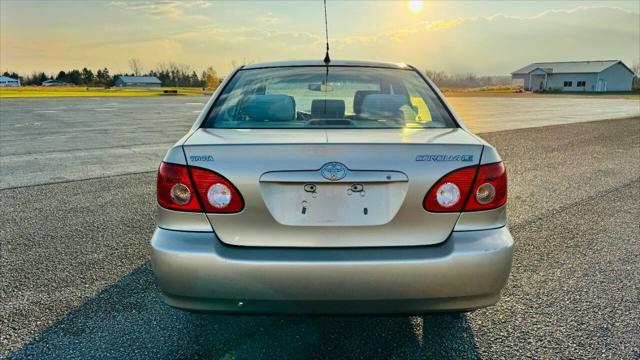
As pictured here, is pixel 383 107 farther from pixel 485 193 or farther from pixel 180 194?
pixel 180 194

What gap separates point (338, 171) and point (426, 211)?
0.43m

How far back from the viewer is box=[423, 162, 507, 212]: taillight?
2014mm

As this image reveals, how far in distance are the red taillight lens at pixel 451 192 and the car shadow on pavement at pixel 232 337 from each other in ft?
2.70

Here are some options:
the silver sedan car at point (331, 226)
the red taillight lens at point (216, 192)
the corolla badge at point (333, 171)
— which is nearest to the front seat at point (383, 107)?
the silver sedan car at point (331, 226)

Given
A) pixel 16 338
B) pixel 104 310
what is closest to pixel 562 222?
pixel 104 310

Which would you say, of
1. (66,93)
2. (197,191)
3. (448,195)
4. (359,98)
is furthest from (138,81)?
(448,195)

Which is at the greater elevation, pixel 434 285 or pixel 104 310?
pixel 434 285

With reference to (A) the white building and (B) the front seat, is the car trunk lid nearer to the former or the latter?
(B) the front seat

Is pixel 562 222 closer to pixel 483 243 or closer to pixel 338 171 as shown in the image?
pixel 483 243

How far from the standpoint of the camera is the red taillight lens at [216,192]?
1.99 m

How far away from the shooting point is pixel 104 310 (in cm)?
289

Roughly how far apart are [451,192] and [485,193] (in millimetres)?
177

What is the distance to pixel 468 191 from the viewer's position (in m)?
2.05

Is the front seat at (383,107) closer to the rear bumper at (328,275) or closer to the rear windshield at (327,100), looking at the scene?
the rear windshield at (327,100)
